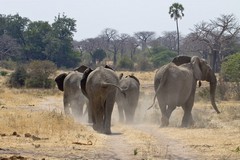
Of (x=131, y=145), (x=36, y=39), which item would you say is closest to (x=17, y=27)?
(x=36, y=39)

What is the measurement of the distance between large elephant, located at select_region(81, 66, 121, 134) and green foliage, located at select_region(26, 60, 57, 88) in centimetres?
3205

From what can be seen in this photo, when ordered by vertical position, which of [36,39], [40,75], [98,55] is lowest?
[40,75]

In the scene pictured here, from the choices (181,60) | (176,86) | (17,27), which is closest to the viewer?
(176,86)

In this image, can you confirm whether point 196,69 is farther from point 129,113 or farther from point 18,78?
point 18,78

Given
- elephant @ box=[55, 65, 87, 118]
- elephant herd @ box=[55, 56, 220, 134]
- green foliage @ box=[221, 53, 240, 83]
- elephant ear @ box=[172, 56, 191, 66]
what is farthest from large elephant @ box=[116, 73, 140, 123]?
green foliage @ box=[221, 53, 240, 83]

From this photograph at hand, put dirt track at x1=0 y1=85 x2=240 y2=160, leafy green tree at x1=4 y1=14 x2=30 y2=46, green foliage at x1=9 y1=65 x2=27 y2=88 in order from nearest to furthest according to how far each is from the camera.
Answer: dirt track at x1=0 y1=85 x2=240 y2=160
green foliage at x1=9 y1=65 x2=27 y2=88
leafy green tree at x1=4 y1=14 x2=30 y2=46

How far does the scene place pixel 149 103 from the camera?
27016mm

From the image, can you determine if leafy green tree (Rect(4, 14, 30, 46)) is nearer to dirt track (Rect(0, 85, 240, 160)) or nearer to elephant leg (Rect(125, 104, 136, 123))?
elephant leg (Rect(125, 104, 136, 123))

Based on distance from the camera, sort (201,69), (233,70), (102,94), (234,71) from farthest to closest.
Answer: (233,70) → (234,71) → (201,69) → (102,94)

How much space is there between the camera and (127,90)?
22.3 meters

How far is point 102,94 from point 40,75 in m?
33.3

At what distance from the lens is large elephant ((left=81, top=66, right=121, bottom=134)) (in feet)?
55.7

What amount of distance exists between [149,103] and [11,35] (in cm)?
7142

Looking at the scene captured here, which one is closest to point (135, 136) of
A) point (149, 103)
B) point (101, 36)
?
point (149, 103)
